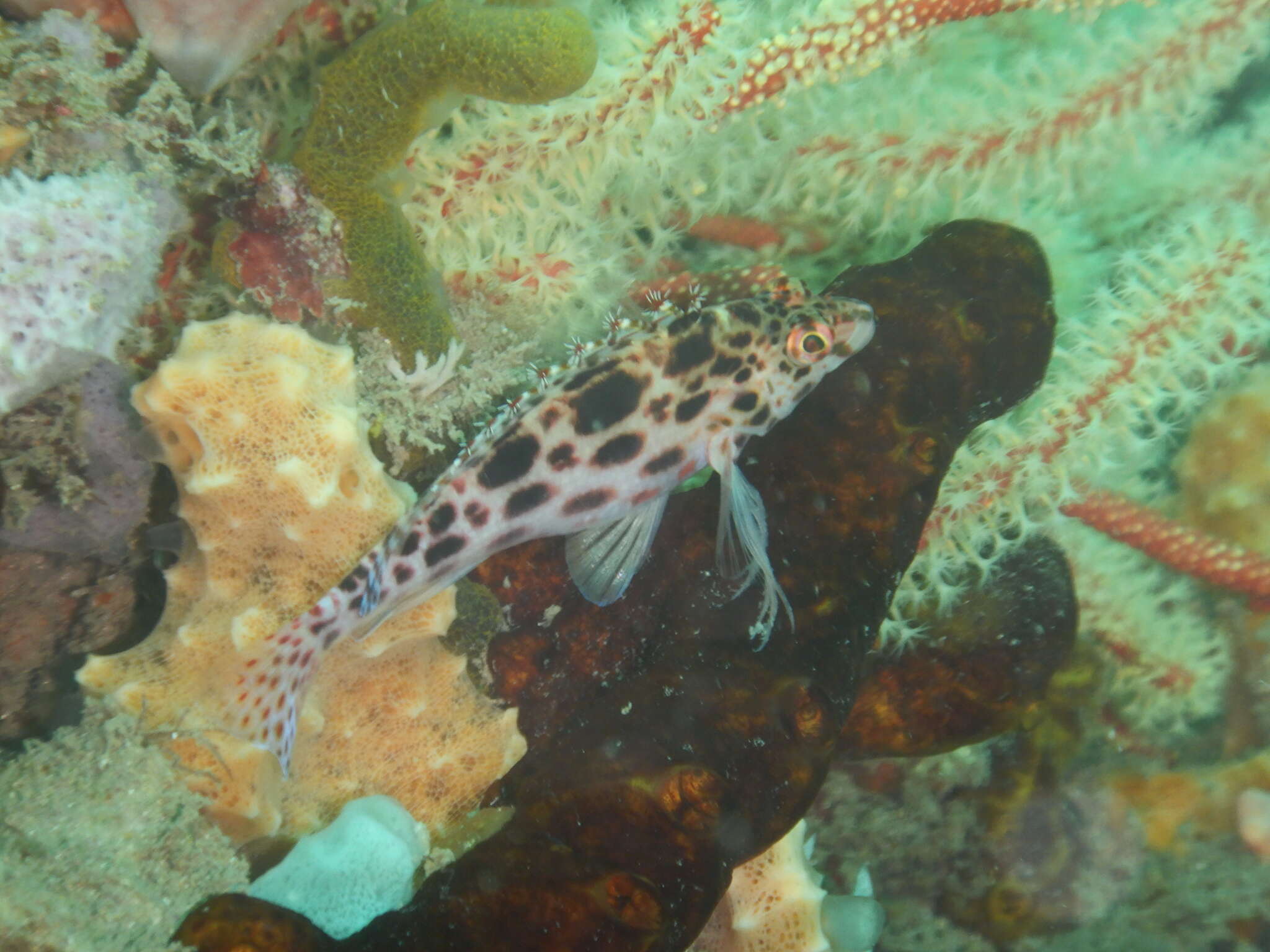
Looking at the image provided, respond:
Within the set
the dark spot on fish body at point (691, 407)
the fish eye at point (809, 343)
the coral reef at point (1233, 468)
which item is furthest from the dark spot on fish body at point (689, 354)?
the coral reef at point (1233, 468)

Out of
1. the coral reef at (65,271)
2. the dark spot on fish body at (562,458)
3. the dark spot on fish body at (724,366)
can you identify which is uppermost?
the coral reef at (65,271)

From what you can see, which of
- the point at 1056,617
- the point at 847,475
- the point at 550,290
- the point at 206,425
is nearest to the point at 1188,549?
the point at 1056,617

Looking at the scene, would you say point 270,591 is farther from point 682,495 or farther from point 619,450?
point 682,495

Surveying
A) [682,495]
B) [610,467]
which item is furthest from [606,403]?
[682,495]

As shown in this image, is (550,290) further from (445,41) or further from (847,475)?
(847,475)

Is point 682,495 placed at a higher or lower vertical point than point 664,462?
lower

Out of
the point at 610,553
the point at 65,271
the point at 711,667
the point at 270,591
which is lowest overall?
the point at 711,667

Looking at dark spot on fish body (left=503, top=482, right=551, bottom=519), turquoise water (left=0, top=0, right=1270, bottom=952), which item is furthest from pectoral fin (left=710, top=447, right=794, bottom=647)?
dark spot on fish body (left=503, top=482, right=551, bottom=519)

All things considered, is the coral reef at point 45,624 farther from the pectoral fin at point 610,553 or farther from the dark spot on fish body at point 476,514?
the pectoral fin at point 610,553
